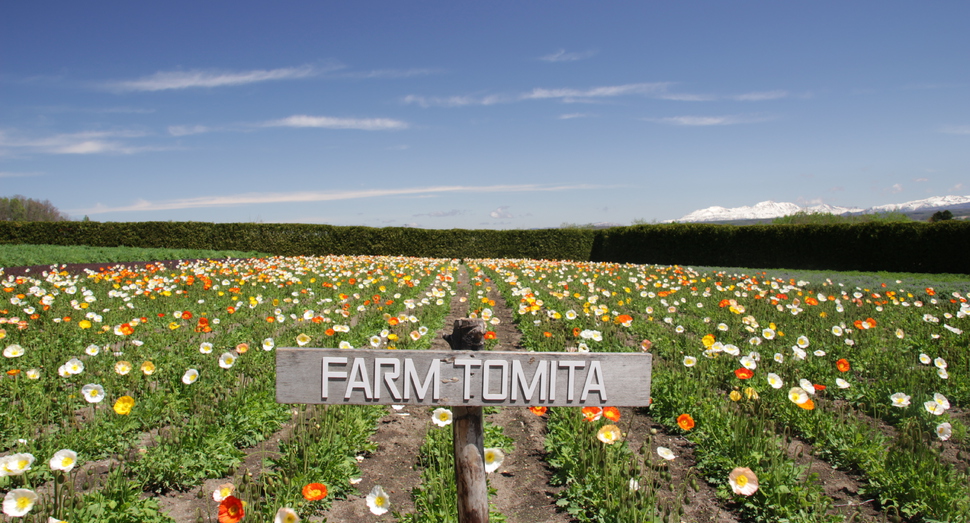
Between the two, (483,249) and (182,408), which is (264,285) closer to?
(182,408)

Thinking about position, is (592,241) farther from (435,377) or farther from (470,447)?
(435,377)

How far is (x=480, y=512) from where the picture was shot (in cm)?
221

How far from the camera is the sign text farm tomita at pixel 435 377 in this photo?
2.02m

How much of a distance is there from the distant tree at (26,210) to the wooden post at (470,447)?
90.4 metres

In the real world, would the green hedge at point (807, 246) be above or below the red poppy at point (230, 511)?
above

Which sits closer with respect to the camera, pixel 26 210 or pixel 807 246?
pixel 807 246

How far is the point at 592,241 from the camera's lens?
25109 mm

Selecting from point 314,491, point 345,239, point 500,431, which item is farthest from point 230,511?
point 345,239

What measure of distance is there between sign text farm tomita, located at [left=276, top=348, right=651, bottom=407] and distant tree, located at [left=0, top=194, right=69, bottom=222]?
296ft

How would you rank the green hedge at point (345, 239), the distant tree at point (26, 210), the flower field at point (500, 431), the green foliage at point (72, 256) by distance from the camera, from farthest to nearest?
the distant tree at point (26, 210)
the green hedge at point (345, 239)
the green foliage at point (72, 256)
the flower field at point (500, 431)

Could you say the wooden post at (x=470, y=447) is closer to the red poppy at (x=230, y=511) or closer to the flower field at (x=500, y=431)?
the flower field at (x=500, y=431)

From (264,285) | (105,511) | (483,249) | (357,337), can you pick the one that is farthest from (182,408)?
(483,249)

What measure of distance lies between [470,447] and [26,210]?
3948 inches

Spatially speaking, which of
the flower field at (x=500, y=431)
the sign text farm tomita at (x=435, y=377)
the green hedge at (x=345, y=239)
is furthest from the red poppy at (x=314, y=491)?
the green hedge at (x=345, y=239)
